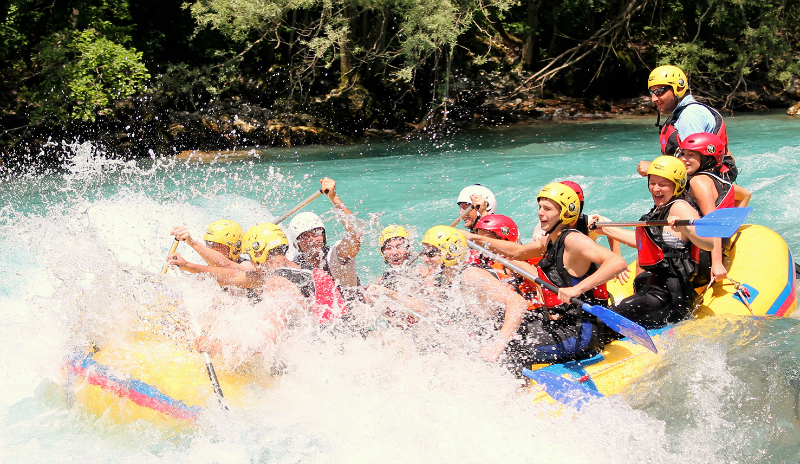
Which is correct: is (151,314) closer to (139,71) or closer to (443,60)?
(139,71)

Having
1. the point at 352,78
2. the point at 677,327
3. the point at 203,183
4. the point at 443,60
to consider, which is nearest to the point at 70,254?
the point at 677,327

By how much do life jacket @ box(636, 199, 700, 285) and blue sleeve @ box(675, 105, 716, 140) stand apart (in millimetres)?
848

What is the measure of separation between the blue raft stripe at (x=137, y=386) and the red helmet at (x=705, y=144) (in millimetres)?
3632

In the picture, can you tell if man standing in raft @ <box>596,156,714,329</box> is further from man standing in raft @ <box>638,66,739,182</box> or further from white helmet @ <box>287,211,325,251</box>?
white helmet @ <box>287,211,325,251</box>

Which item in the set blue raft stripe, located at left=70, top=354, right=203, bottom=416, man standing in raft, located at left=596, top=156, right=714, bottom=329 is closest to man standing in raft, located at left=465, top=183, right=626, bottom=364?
man standing in raft, located at left=596, top=156, right=714, bottom=329

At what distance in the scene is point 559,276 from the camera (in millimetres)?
3777

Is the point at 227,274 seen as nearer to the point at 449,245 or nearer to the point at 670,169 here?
the point at 449,245

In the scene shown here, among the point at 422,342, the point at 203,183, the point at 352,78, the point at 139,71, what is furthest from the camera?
the point at 352,78

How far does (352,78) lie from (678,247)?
13314 millimetres

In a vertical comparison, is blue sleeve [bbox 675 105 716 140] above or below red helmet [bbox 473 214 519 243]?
above

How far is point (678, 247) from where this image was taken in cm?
431

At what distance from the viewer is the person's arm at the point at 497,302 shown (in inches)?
148

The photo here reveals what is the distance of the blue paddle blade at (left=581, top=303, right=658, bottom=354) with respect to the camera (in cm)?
356

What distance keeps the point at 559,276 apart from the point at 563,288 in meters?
0.11
